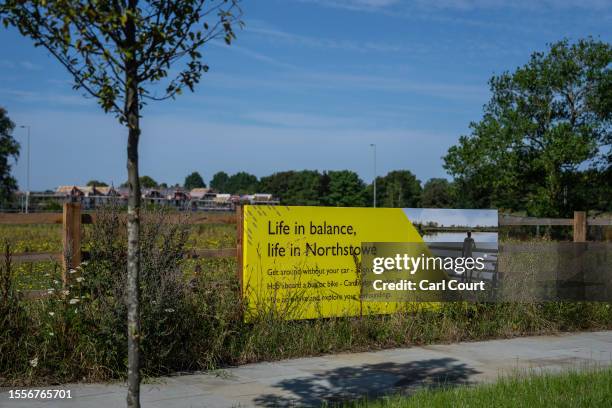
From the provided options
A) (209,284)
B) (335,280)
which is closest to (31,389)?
(209,284)

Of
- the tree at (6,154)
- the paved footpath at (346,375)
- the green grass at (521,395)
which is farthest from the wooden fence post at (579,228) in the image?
the tree at (6,154)

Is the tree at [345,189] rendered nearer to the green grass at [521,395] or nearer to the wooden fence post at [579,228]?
the wooden fence post at [579,228]

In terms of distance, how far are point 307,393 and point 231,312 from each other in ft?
6.47

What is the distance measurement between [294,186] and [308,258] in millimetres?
150933

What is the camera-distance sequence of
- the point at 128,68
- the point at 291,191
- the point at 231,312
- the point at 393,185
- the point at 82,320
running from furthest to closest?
the point at 291,191
the point at 393,185
the point at 231,312
the point at 82,320
the point at 128,68

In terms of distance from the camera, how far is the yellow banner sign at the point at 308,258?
366 inches

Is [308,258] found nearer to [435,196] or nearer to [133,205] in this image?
[133,205]

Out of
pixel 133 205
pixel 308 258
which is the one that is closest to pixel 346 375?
pixel 308 258

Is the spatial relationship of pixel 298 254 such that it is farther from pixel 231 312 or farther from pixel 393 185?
pixel 393 185

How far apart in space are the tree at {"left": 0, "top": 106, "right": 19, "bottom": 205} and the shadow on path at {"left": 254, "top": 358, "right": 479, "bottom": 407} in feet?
264

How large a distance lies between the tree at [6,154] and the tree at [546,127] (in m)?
59.5

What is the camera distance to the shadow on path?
6938mm

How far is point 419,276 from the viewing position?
1073cm

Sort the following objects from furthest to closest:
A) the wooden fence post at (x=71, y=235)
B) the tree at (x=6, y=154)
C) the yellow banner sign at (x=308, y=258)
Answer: the tree at (x=6, y=154) → the yellow banner sign at (x=308, y=258) → the wooden fence post at (x=71, y=235)
